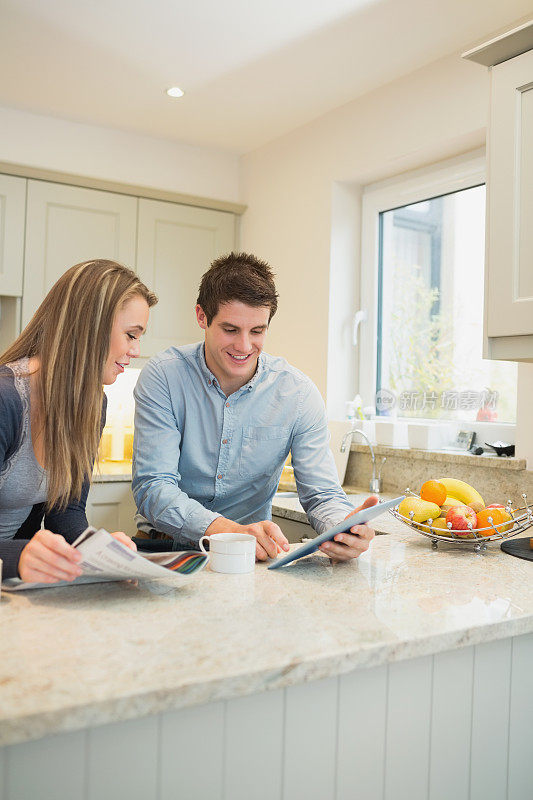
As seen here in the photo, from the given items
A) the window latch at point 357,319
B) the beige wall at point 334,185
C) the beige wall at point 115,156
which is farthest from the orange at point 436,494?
the beige wall at point 115,156

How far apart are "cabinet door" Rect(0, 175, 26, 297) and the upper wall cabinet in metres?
2.16

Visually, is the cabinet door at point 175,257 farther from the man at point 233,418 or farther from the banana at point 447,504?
the banana at point 447,504

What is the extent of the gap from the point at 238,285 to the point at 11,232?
1984 millimetres

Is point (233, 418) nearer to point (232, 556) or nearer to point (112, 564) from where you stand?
point (232, 556)

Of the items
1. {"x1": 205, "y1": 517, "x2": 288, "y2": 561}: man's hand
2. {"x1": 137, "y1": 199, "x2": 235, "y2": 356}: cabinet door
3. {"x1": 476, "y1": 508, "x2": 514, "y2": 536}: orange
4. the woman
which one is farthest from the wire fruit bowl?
{"x1": 137, "y1": 199, "x2": 235, "y2": 356}: cabinet door

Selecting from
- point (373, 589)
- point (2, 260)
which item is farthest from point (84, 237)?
point (373, 589)

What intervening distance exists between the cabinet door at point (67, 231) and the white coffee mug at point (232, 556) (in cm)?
236

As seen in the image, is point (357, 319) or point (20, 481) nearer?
point (20, 481)

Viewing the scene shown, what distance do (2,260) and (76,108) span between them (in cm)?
79

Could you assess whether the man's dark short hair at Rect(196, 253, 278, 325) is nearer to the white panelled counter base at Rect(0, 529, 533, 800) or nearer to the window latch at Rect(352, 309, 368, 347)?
the white panelled counter base at Rect(0, 529, 533, 800)

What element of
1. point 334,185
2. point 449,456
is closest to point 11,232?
point 334,185

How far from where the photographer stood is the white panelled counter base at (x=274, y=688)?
0.81 m

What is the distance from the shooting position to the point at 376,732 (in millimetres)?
1063

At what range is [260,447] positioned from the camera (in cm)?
188
